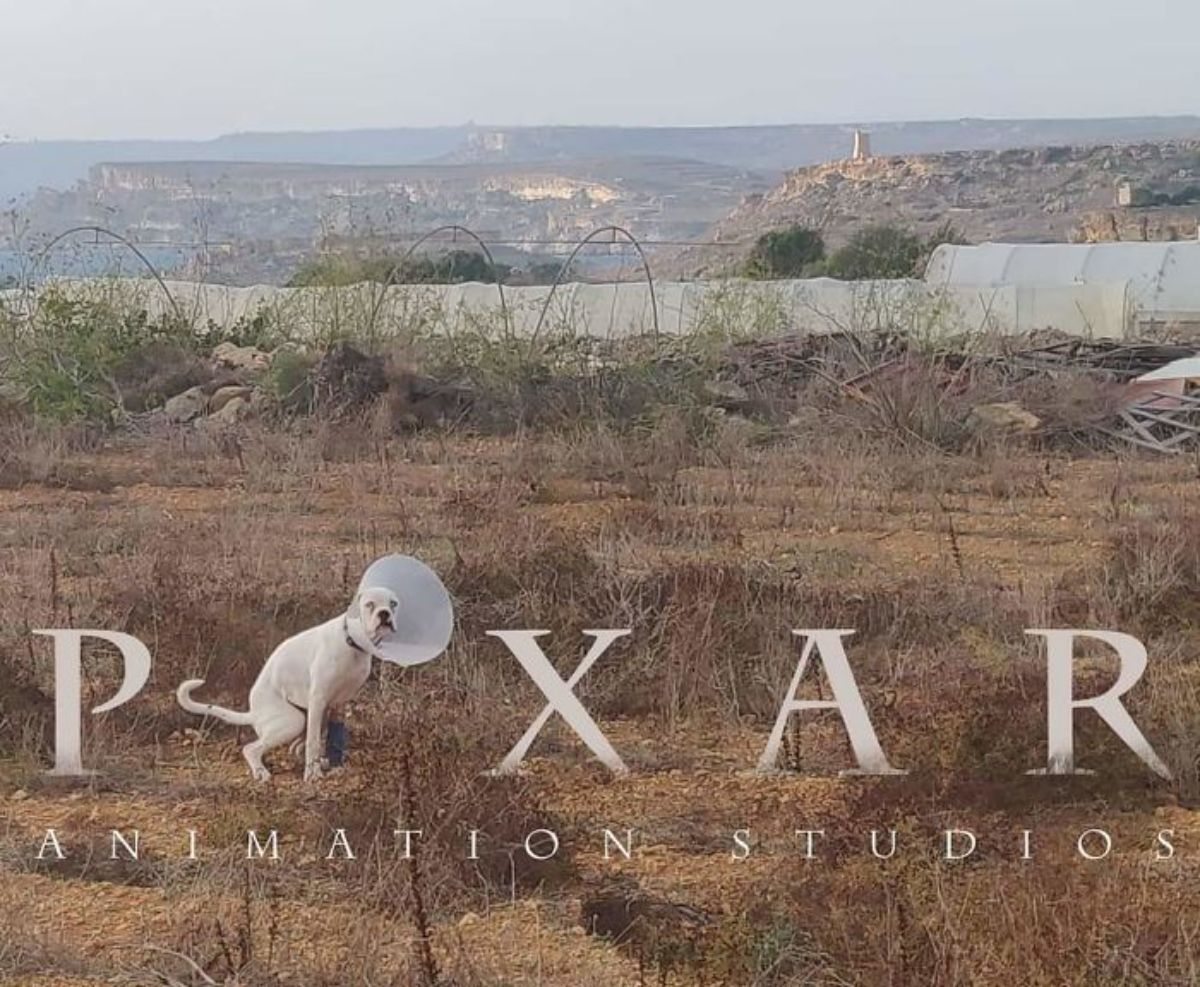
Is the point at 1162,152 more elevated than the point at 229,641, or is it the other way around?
the point at 1162,152

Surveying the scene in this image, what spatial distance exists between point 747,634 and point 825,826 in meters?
1.66

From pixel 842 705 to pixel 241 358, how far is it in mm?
11282

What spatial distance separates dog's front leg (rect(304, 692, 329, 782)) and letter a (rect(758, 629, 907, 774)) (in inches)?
47.3

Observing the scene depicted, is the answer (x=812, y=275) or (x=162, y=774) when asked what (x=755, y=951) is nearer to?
(x=162, y=774)

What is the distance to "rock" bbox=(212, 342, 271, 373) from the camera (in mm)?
14465

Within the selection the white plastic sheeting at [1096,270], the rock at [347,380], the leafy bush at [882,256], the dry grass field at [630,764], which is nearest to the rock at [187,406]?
the rock at [347,380]

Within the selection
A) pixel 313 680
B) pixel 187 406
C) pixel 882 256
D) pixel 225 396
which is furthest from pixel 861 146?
pixel 313 680

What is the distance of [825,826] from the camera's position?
14.4ft

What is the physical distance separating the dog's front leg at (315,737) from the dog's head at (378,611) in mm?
382

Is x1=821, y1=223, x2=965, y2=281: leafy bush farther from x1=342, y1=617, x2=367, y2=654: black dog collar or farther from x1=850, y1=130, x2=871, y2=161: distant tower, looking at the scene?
x1=850, y1=130, x2=871, y2=161: distant tower

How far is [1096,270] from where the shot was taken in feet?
66.4

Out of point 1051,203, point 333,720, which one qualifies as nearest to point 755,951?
point 333,720

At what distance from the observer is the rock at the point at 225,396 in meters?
13.2

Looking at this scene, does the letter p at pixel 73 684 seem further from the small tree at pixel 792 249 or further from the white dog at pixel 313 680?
the small tree at pixel 792 249
